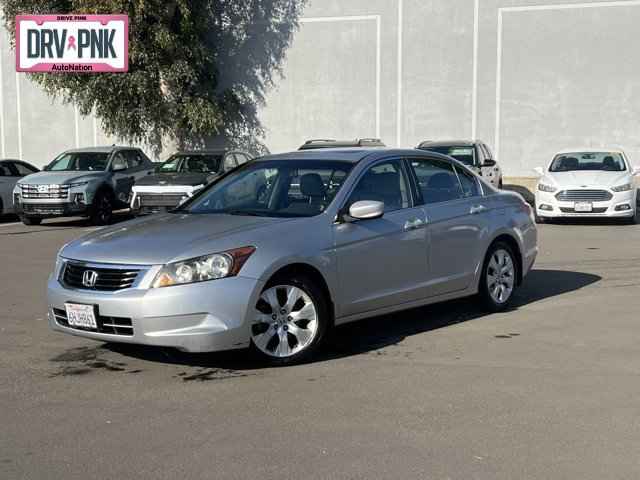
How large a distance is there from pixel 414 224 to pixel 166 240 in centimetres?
221

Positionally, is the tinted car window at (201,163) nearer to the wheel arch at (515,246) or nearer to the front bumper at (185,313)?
the wheel arch at (515,246)

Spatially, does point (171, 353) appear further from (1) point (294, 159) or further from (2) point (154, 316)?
(1) point (294, 159)

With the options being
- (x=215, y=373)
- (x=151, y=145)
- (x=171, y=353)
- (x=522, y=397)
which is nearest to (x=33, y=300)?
(x=171, y=353)

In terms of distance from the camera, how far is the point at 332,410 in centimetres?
576

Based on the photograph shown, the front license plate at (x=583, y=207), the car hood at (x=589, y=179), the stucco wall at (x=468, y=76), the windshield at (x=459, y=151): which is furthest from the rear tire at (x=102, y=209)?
the stucco wall at (x=468, y=76)

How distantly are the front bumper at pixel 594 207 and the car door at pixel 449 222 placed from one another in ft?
31.9

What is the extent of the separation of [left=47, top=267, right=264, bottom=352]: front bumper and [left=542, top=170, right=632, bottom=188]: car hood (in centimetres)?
1292

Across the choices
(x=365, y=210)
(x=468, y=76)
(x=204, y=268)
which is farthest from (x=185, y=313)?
(x=468, y=76)

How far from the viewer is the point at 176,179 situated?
18.9 m

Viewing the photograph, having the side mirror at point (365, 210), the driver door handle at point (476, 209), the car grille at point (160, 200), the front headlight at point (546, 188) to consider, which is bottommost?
the car grille at point (160, 200)

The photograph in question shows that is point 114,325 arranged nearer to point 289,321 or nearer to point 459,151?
point 289,321

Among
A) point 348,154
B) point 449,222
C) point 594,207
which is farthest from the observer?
point 594,207

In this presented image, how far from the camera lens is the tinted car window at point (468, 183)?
8852mm

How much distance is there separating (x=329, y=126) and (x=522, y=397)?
23116 mm
